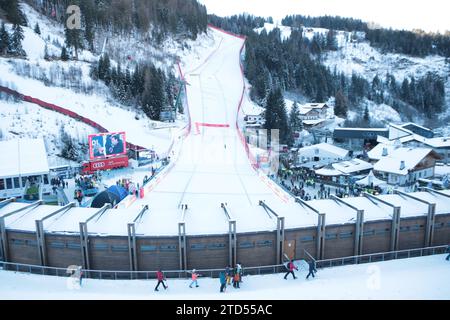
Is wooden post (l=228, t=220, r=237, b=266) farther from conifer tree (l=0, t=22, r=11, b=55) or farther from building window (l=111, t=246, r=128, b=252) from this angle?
conifer tree (l=0, t=22, r=11, b=55)

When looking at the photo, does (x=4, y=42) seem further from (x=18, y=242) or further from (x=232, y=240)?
(x=232, y=240)

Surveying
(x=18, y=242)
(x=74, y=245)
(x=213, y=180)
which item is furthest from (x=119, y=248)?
(x=213, y=180)

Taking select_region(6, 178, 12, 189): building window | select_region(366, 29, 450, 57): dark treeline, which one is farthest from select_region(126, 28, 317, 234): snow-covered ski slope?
select_region(366, 29, 450, 57): dark treeline

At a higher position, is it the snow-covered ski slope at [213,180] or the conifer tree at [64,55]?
the conifer tree at [64,55]

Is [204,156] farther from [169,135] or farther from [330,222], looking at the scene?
[330,222]

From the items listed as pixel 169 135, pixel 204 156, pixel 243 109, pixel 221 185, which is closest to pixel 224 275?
pixel 221 185

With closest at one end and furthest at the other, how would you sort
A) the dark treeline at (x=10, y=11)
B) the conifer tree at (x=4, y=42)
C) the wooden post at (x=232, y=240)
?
the wooden post at (x=232, y=240), the conifer tree at (x=4, y=42), the dark treeline at (x=10, y=11)

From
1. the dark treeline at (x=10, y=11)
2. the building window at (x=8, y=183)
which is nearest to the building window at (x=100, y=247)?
the building window at (x=8, y=183)

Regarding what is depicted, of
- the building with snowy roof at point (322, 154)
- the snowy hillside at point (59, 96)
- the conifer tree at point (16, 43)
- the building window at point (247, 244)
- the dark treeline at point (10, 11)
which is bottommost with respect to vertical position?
the building with snowy roof at point (322, 154)

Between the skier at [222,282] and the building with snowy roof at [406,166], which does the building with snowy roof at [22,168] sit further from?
the building with snowy roof at [406,166]
